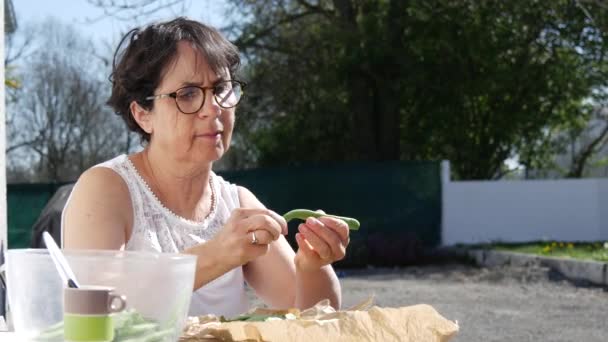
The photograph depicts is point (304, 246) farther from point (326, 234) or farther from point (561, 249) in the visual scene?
point (561, 249)

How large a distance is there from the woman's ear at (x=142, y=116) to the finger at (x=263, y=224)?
0.60 m

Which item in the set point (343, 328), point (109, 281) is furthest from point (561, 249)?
point (109, 281)

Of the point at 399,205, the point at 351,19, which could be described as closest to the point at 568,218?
the point at 399,205

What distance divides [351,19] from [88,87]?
29.6 ft

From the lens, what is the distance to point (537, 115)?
18859 mm

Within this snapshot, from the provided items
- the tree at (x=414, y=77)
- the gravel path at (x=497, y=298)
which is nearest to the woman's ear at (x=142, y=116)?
the gravel path at (x=497, y=298)

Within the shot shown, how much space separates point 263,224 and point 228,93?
1.70 feet

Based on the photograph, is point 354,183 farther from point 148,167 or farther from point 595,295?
point 148,167

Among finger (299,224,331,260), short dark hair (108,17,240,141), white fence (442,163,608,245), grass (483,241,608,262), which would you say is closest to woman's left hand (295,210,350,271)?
finger (299,224,331,260)

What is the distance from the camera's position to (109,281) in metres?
1.35

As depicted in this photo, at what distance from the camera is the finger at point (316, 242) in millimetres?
2062

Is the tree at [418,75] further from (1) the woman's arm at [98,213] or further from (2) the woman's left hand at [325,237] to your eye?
(2) the woman's left hand at [325,237]

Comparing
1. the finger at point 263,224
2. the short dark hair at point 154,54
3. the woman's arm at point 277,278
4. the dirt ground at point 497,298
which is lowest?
the dirt ground at point 497,298

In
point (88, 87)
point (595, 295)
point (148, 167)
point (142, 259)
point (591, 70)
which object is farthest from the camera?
point (88, 87)
